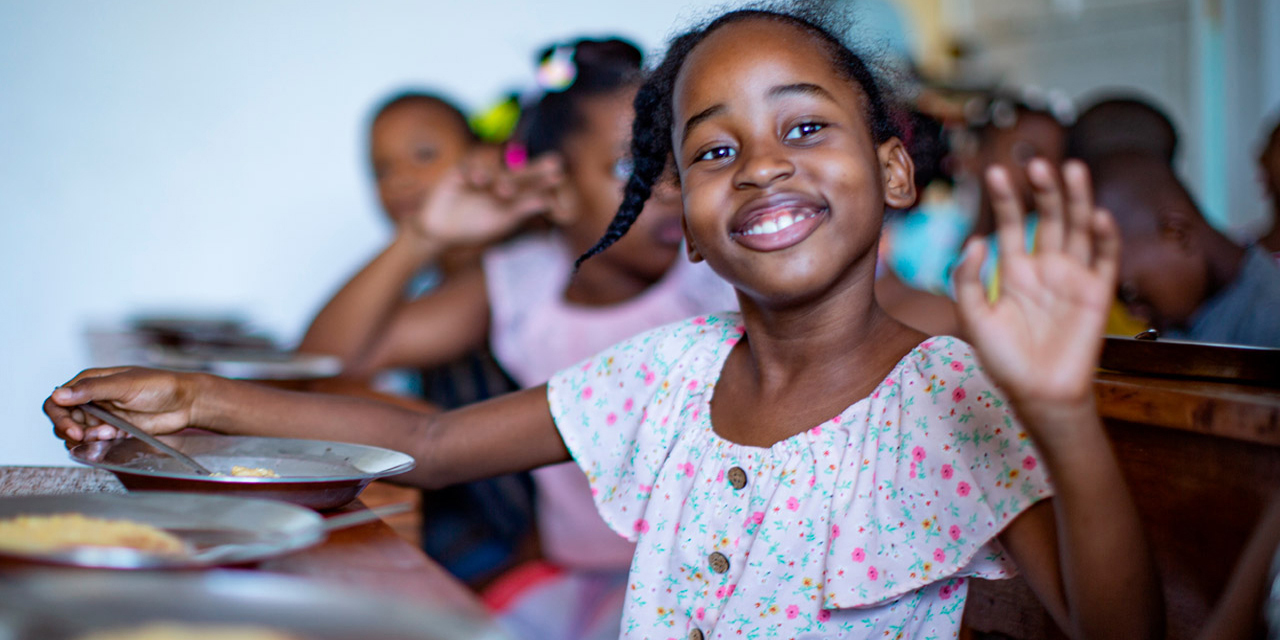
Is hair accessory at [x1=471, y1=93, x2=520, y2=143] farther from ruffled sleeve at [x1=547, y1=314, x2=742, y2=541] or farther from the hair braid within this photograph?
ruffled sleeve at [x1=547, y1=314, x2=742, y2=541]

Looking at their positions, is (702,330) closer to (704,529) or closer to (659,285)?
(704,529)

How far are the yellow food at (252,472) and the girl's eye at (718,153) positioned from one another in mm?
505

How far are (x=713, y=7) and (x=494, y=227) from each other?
0.86 metres

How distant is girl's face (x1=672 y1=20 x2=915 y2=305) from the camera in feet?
3.05

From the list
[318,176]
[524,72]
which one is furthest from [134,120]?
[524,72]

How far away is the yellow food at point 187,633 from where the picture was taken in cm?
40

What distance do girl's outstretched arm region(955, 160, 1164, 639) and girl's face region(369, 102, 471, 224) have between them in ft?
6.84

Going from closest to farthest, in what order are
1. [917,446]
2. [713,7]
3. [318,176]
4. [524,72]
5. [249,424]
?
[917,446] → [249,424] → [713,7] → [318,176] → [524,72]

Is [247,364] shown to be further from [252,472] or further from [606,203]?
[252,472]

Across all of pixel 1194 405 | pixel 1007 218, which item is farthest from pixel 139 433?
pixel 1194 405

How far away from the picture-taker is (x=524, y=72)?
3.43 meters

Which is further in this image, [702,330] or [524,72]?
[524,72]

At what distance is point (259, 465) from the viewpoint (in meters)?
0.84

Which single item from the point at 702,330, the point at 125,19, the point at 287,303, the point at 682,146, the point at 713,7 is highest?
the point at 125,19
